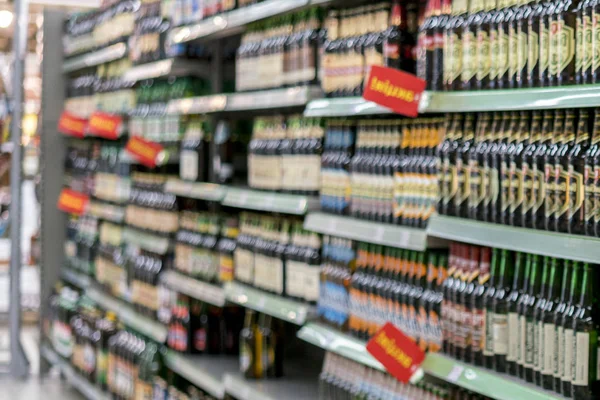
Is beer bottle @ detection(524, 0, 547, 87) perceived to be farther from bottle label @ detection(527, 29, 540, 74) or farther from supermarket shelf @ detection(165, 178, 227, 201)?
supermarket shelf @ detection(165, 178, 227, 201)

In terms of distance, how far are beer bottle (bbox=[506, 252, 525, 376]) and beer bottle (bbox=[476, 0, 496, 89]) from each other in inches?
20.9

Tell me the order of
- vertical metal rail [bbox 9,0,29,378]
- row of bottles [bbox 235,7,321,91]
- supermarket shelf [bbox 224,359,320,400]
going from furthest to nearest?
vertical metal rail [bbox 9,0,29,378] → supermarket shelf [bbox 224,359,320,400] → row of bottles [bbox 235,7,321,91]

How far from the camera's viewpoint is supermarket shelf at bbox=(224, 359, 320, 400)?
4434 millimetres

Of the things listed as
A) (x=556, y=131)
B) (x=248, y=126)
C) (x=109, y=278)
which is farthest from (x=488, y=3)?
(x=109, y=278)

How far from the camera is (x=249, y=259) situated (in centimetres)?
479

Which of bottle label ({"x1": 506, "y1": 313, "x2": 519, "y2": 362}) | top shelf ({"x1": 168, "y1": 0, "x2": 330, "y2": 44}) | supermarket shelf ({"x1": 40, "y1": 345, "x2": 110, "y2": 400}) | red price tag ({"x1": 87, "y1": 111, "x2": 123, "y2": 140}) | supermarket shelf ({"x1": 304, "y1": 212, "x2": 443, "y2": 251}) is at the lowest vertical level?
supermarket shelf ({"x1": 40, "y1": 345, "x2": 110, "y2": 400})

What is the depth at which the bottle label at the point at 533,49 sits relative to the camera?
2785mm

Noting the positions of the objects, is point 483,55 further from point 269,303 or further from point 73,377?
point 73,377

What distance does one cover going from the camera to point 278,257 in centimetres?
447

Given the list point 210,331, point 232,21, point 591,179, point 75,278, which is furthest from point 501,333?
point 75,278

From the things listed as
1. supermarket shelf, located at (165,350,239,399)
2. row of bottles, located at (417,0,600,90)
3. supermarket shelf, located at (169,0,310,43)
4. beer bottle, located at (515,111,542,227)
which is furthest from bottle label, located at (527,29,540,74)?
supermarket shelf, located at (165,350,239,399)

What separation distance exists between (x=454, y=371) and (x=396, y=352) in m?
0.27

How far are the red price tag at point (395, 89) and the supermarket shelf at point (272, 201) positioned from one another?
0.98 m

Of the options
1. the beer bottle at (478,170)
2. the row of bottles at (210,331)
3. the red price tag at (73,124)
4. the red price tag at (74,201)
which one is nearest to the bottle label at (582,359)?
the beer bottle at (478,170)
